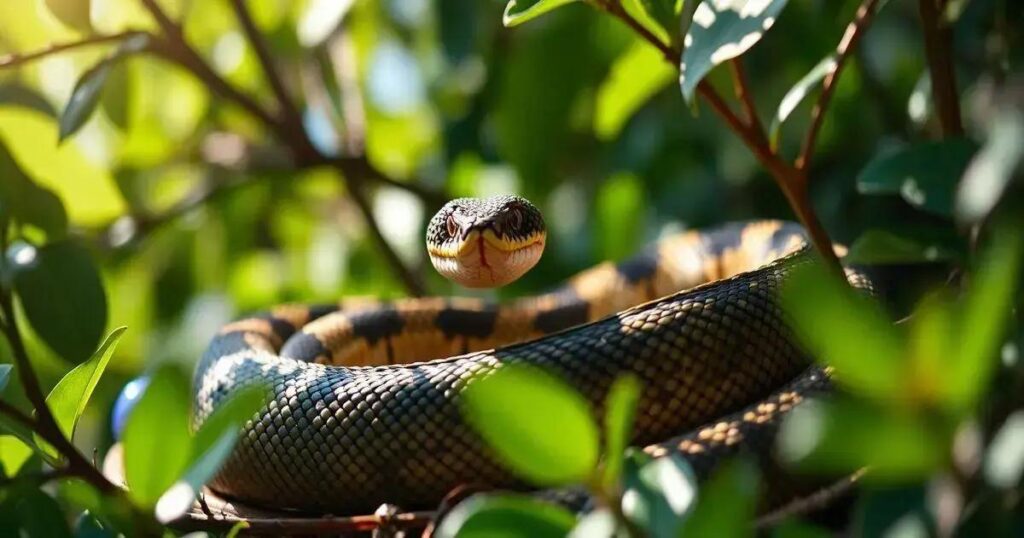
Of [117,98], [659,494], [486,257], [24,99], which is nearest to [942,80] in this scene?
[486,257]

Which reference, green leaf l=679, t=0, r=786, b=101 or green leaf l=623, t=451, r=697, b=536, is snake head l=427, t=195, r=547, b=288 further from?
green leaf l=623, t=451, r=697, b=536

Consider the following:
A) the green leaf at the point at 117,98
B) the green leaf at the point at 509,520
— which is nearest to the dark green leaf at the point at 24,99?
the green leaf at the point at 117,98

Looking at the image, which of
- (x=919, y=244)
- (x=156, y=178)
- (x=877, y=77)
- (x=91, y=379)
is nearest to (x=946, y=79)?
(x=919, y=244)

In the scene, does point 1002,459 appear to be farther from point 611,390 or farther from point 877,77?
point 877,77

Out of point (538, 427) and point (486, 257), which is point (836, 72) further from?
point (538, 427)

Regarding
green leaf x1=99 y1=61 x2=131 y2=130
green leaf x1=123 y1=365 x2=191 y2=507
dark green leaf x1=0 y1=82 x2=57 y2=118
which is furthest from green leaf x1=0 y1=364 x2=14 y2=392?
green leaf x1=99 y1=61 x2=131 y2=130

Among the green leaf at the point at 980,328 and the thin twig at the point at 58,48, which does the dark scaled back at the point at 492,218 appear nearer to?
the thin twig at the point at 58,48
